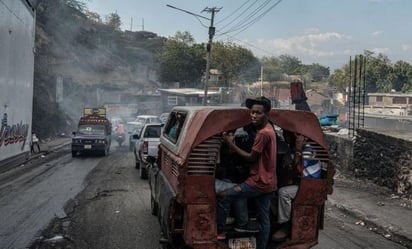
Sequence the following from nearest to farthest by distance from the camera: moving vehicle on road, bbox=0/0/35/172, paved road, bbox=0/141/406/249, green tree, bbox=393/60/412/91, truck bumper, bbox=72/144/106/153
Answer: paved road, bbox=0/141/406/249 → moving vehicle on road, bbox=0/0/35/172 → truck bumper, bbox=72/144/106/153 → green tree, bbox=393/60/412/91

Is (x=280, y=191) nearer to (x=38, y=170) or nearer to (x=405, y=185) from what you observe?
(x=405, y=185)

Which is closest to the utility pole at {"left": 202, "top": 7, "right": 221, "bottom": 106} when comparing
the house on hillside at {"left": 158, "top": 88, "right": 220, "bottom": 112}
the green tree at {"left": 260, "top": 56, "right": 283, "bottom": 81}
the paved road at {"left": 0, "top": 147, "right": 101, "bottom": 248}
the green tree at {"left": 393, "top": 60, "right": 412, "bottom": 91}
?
the paved road at {"left": 0, "top": 147, "right": 101, "bottom": 248}

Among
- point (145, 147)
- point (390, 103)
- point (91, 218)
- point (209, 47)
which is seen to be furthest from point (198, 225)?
point (390, 103)

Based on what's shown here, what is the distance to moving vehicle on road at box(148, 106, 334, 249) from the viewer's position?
5000mm

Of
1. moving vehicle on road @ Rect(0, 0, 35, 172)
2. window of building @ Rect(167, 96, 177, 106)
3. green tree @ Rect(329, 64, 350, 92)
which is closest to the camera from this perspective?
moving vehicle on road @ Rect(0, 0, 35, 172)

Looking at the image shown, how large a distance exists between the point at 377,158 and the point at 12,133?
9.94 meters

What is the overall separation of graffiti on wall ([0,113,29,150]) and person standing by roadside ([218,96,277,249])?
768cm

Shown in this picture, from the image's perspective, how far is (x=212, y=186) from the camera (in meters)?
5.04

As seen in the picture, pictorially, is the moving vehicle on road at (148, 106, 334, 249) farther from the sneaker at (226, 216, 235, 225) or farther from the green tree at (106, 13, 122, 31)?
the green tree at (106, 13, 122, 31)

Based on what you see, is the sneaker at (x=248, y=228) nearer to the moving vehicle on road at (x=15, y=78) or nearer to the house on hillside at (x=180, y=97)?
the moving vehicle on road at (x=15, y=78)

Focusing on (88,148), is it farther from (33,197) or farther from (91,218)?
(91,218)

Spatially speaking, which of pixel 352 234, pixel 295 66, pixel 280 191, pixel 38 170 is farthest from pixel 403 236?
pixel 295 66

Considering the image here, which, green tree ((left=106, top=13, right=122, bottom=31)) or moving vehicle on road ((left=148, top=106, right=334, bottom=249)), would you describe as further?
green tree ((left=106, top=13, right=122, bottom=31))

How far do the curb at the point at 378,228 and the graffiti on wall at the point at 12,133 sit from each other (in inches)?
316
